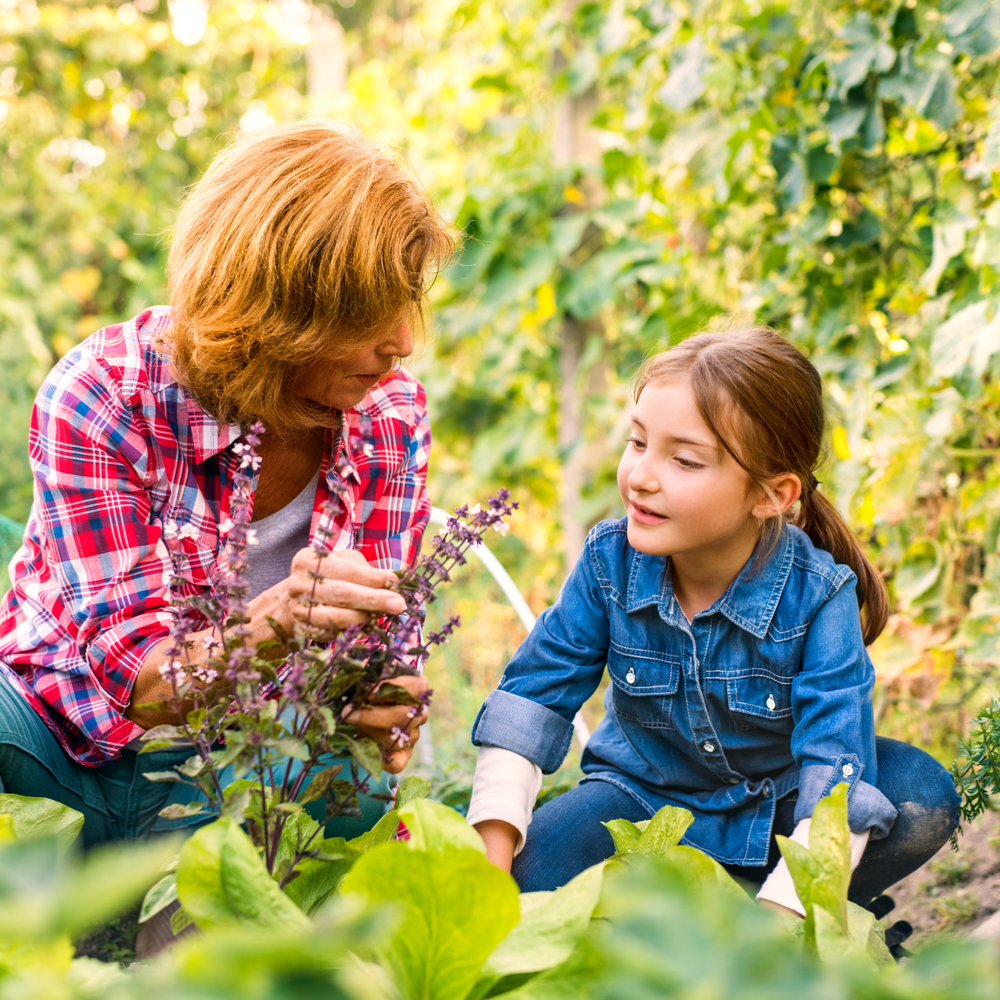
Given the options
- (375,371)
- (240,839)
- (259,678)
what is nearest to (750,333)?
(375,371)

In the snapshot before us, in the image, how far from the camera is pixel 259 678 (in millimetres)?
770

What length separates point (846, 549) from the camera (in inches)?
53.6

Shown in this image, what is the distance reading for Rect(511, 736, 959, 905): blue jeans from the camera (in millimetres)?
1197

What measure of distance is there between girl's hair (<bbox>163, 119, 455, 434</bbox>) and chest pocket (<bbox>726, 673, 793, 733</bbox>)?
0.64 metres

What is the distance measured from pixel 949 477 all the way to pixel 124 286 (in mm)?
5123

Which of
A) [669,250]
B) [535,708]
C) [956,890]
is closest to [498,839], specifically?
[535,708]

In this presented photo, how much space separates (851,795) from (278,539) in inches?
34.0

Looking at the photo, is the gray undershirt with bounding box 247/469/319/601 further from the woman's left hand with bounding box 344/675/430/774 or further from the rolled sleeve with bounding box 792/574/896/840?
the rolled sleeve with bounding box 792/574/896/840

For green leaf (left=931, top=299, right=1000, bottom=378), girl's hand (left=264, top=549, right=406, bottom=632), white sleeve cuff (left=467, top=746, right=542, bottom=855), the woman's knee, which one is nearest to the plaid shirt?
girl's hand (left=264, top=549, right=406, bottom=632)

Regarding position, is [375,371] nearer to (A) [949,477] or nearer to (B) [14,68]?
(A) [949,477]

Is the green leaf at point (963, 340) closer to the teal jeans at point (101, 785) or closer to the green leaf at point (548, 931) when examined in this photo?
the teal jeans at point (101, 785)

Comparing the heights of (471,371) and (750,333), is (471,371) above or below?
below

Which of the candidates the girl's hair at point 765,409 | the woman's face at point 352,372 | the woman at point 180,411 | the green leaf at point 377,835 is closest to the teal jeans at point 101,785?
the woman at point 180,411

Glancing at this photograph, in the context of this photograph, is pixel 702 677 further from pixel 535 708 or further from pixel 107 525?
pixel 107 525
